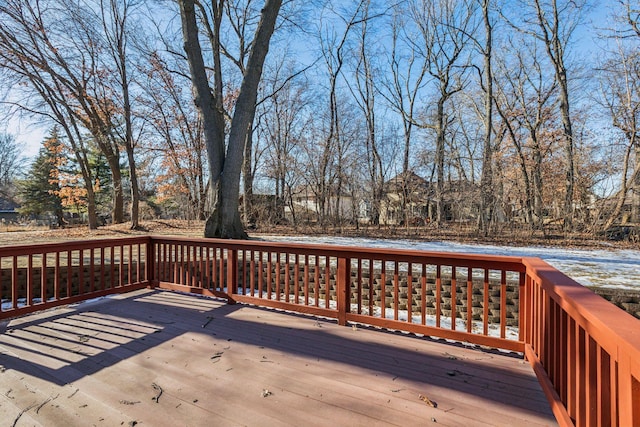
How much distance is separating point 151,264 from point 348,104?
12820 mm

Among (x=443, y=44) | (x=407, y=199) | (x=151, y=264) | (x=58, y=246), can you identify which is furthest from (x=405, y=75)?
(x=58, y=246)

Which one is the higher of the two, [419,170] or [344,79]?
[344,79]

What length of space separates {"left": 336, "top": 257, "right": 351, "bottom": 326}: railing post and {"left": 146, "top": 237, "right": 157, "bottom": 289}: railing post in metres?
2.77

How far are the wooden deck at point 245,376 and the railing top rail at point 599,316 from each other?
2.34 ft

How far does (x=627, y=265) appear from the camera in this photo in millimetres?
5586

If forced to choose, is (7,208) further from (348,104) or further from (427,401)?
(427,401)

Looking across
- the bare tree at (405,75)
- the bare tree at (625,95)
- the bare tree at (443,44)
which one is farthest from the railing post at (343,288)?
the bare tree at (405,75)

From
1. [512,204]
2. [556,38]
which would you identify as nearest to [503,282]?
[512,204]

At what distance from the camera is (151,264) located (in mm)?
4273

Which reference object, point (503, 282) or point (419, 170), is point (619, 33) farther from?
point (503, 282)

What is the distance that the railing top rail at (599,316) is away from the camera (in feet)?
2.78

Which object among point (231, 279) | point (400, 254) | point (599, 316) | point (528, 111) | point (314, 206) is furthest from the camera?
point (528, 111)

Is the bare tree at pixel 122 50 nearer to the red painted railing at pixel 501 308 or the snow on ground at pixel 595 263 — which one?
the red painted railing at pixel 501 308

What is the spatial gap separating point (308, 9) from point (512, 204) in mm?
8403
